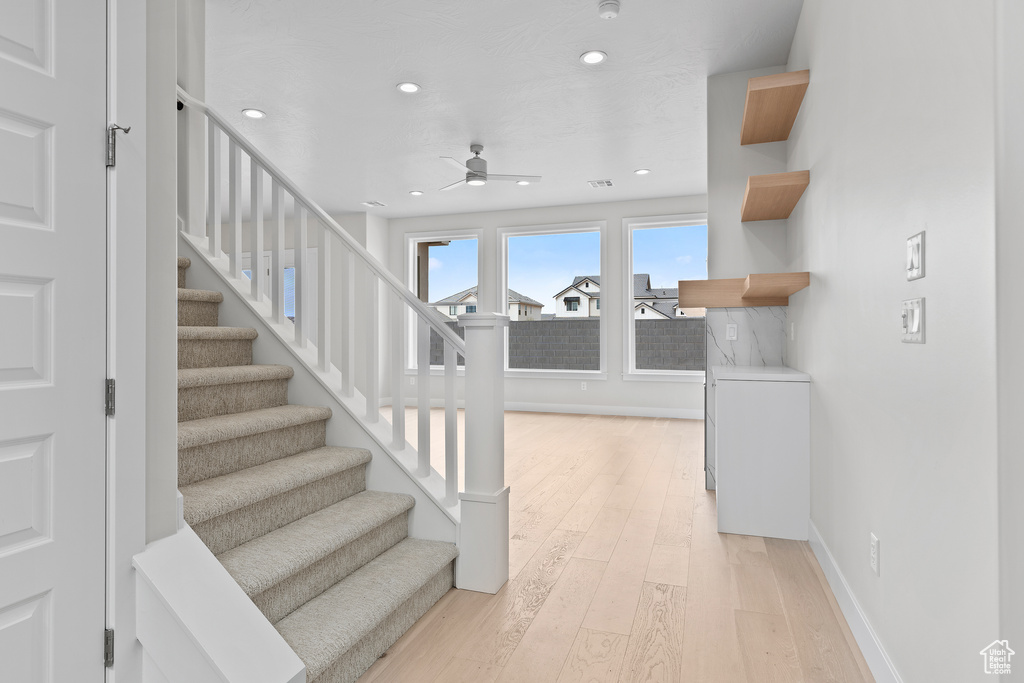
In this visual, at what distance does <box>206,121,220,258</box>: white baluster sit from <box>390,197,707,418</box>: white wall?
4.67m

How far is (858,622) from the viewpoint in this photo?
181cm

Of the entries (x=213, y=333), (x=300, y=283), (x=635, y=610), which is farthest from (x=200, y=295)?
(x=635, y=610)

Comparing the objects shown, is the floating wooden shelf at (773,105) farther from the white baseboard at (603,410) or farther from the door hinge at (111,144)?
the white baseboard at (603,410)

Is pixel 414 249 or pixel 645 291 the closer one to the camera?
pixel 645 291

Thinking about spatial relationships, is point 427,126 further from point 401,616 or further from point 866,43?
point 401,616

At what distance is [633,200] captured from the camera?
6.78 m

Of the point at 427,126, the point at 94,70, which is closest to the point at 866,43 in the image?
the point at 94,70

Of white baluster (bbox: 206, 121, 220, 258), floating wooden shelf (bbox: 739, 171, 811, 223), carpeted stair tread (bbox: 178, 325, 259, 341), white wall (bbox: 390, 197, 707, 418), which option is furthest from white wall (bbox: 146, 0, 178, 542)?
white wall (bbox: 390, 197, 707, 418)

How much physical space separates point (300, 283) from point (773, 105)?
2.66 metres

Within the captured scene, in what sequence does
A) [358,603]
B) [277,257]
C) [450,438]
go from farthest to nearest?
[277,257] < [450,438] < [358,603]

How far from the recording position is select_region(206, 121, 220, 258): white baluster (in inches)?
115

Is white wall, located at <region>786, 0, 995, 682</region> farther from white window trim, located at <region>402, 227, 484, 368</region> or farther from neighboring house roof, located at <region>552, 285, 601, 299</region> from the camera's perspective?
white window trim, located at <region>402, 227, 484, 368</region>

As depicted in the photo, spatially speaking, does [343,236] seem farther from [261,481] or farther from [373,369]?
[261,481]

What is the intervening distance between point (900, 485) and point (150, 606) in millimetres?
1905
